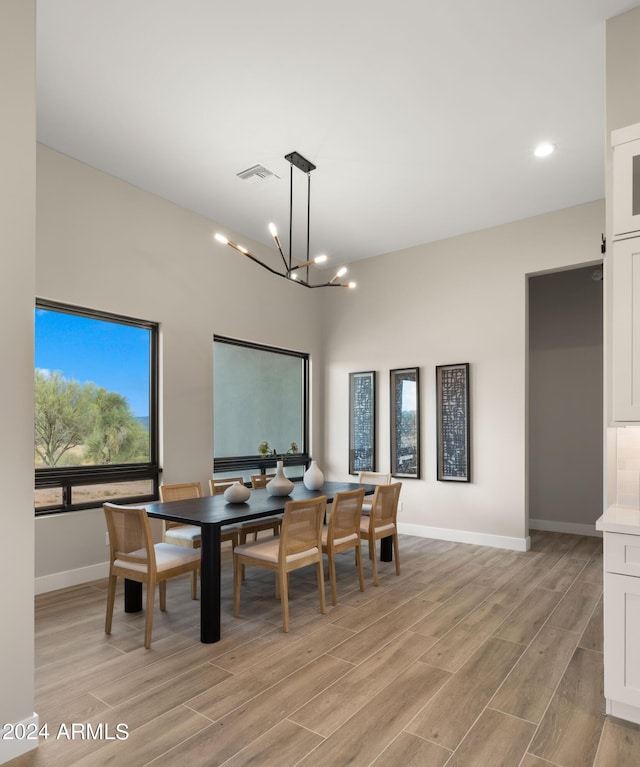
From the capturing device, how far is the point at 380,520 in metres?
4.32

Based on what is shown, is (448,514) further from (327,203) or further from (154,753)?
(154,753)

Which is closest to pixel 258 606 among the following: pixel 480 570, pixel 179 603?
pixel 179 603

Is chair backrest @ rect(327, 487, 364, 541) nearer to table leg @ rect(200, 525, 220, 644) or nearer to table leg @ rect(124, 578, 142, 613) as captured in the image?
table leg @ rect(200, 525, 220, 644)

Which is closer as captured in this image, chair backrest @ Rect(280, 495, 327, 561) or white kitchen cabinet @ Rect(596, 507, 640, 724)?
white kitchen cabinet @ Rect(596, 507, 640, 724)

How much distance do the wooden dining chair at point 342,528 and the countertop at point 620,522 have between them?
1.79 m

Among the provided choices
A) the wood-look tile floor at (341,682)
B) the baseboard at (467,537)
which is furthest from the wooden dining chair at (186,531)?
the baseboard at (467,537)

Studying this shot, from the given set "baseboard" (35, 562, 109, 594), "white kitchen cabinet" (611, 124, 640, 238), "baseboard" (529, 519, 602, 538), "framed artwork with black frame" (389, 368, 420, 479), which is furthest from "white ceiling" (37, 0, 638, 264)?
"baseboard" (529, 519, 602, 538)

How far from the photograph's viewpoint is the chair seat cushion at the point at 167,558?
3.12 meters

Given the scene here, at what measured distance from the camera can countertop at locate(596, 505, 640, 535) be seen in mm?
2234

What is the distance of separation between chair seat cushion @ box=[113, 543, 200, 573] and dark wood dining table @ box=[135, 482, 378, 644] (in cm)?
24

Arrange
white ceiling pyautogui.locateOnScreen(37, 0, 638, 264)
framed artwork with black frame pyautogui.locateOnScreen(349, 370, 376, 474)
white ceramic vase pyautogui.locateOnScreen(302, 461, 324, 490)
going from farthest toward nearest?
1. framed artwork with black frame pyautogui.locateOnScreen(349, 370, 376, 474)
2. white ceramic vase pyautogui.locateOnScreen(302, 461, 324, 490)
3. white ceiling pyautogui.locateOnScreen(37, 0, 638, 264)

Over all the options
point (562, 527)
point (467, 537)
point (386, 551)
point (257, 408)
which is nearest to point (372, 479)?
point (386, 551)

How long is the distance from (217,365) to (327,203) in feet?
6.95

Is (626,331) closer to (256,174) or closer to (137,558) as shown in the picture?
(137,558)
